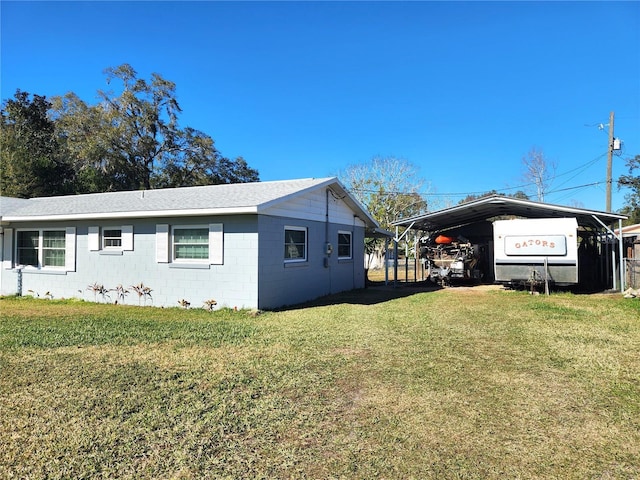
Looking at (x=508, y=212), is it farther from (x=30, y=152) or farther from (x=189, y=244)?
(x=30, y=152)

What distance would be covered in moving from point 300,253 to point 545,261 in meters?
7.34

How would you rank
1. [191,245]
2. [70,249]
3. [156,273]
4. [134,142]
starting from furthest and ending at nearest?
1. [134,142]
2. [70,249]
3. [156,273]
4. [191,245]

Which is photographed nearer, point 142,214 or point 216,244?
point 216,244

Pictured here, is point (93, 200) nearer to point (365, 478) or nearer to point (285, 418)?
point (285, 418)

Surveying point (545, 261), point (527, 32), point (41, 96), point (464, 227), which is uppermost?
point (41, 96)

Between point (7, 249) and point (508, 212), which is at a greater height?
point (508, 212)

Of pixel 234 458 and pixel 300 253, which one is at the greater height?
pixel 300 253

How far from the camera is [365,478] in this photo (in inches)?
107

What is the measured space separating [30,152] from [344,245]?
23.5m

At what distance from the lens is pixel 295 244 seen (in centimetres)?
1102

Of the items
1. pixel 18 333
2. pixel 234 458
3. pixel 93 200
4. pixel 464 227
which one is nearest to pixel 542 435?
pixel 234 458

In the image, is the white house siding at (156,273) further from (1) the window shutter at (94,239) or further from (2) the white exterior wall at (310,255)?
(2) the white exterior wall at (310,255)

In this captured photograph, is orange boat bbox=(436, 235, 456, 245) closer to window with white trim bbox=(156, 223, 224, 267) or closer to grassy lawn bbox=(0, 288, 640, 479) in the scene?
grassy lawn bbox=(0, 288, 640, 479)

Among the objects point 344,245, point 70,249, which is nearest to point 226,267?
point 344,245
